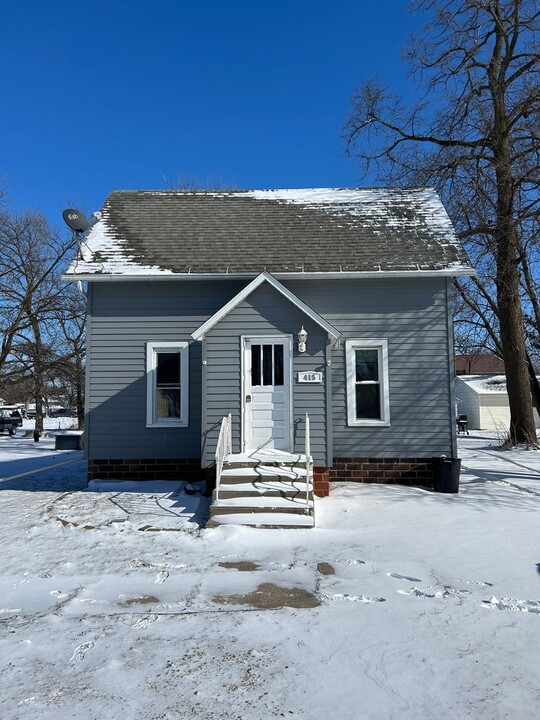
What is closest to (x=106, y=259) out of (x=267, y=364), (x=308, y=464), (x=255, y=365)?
(x=255, y=365)

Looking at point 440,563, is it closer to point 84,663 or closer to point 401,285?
point 84,663

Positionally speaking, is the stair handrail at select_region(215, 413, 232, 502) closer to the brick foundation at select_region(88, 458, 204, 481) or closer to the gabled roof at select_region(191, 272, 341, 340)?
the brick foundation at select_region(88, 458, 204, 481)

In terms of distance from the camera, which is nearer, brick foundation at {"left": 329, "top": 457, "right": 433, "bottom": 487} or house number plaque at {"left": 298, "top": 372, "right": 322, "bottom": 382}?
house number plaque at {"left": 298, "top": 372, "right": 322, "bottom": 382}

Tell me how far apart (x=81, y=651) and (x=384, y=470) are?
755 cm

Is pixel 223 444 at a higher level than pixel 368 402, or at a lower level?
lower

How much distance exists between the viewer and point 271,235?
462 inches

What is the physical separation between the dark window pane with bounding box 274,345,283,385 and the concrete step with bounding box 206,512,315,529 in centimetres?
282

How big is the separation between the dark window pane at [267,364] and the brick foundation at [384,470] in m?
2.30

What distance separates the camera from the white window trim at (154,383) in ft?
34.4

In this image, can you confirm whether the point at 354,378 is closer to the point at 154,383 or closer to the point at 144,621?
the point at 154,383

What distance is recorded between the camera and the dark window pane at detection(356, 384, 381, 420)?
10.7 metres

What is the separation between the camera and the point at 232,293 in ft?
35.1

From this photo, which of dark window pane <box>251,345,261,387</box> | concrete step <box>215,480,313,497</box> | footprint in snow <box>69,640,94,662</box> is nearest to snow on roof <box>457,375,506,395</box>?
dark window pane <box>251,345,261,387</box>

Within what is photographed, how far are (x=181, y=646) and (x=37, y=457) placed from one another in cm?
1543
